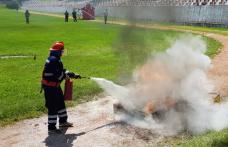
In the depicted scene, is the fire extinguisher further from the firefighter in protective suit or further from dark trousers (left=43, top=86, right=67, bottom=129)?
dark trousers (left=43, top=86, right=67, bottom=129)

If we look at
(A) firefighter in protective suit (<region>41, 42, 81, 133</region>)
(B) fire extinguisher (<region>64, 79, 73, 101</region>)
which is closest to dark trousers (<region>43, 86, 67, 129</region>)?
(A) firefighter in protective suit (<region>41, 42, 81, 133</region>)

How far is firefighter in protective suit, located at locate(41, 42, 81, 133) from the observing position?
1014 centimetres

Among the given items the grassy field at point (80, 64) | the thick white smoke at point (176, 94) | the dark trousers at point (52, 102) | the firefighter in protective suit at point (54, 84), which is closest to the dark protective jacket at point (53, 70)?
the firefighter in protective suit at point (54, 84)

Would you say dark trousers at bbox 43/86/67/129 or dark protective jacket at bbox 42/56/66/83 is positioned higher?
dark protective jacket at bbox 42/56/66/83

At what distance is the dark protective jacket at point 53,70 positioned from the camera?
398 inches

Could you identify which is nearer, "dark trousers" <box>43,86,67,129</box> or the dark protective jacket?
the dark protective jacket

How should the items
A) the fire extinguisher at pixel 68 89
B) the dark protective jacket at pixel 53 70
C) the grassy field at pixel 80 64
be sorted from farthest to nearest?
the grassy field at pixel 80 64
the fire extinguisher at pixel 68 89
the dark protective jacket at pixel 53 70

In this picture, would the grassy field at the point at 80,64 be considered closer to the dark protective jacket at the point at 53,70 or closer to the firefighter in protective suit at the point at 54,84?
the firefighter in protective suit at the point at 54,84

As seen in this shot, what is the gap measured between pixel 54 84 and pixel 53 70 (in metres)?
0.35

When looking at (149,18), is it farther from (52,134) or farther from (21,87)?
Answer: (21,87)

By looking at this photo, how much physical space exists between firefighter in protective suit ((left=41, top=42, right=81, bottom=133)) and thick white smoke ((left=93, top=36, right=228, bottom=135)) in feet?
5.63

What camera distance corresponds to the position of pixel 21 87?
49.0 ft

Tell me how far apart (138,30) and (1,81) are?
6.13m

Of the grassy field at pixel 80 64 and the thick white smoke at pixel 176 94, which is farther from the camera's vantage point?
the grassy field at pixel 80 64
